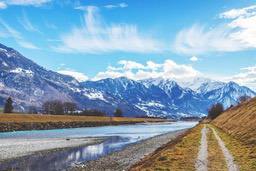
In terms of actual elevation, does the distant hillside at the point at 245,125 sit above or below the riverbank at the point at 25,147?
above

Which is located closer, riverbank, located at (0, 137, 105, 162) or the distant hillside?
the distant hillside

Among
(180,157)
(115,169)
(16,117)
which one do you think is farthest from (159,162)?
(16,117)

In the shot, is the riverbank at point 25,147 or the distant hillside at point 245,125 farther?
the riverbank at point 25,147

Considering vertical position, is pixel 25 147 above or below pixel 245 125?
below

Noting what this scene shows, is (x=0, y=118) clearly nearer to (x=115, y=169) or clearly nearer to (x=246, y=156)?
(x=115, y=169)

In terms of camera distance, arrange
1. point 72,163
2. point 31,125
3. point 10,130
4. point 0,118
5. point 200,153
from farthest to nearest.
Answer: point 31,125, point 0,118, point 10,130, point 72,163, point 200,153

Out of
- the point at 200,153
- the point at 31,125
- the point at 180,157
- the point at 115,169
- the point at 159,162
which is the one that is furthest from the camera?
the point at 31,125

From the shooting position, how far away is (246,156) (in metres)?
38.8

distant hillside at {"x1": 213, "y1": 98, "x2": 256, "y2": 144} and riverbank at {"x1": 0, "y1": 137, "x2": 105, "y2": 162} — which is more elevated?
distant hillside at {"x1": 213, "y1": 98, "x2": 256, "y2": 144}

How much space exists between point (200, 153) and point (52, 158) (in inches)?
1045

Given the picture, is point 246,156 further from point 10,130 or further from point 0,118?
point 0,118

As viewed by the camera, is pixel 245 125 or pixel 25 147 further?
pixel 25 147

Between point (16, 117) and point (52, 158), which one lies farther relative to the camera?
point (16, 117)

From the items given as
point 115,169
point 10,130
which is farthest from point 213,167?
point 10,130
